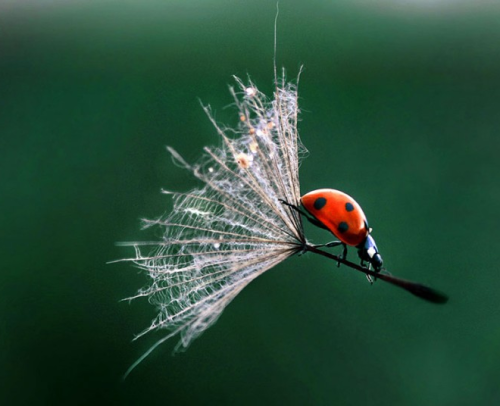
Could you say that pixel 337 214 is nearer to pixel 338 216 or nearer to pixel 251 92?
pixel 338 216

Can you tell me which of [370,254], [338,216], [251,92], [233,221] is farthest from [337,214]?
[251,92]

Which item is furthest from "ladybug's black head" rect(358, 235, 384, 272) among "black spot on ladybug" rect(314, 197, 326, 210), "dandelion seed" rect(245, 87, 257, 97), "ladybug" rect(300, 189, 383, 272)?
"dandelion seed" rect(245, 87, 257, 97)

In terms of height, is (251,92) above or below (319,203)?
above

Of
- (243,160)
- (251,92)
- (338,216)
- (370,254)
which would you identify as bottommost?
(370,254)

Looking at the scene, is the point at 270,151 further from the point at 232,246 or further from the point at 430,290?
the point at 430,290

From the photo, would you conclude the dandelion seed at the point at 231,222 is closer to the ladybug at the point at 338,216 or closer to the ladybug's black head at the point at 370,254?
the ladybug at the point at 338,216

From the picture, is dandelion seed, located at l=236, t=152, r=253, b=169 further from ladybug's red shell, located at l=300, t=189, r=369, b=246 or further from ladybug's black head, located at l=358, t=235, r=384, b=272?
ladybug's black head, located at l=358, t=235, r=384, b=272

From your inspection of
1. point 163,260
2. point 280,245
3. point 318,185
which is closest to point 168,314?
point 163,260

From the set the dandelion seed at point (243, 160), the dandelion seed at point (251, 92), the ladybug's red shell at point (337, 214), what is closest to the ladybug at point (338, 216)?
the ladybug's red shell at point (337, 214)
